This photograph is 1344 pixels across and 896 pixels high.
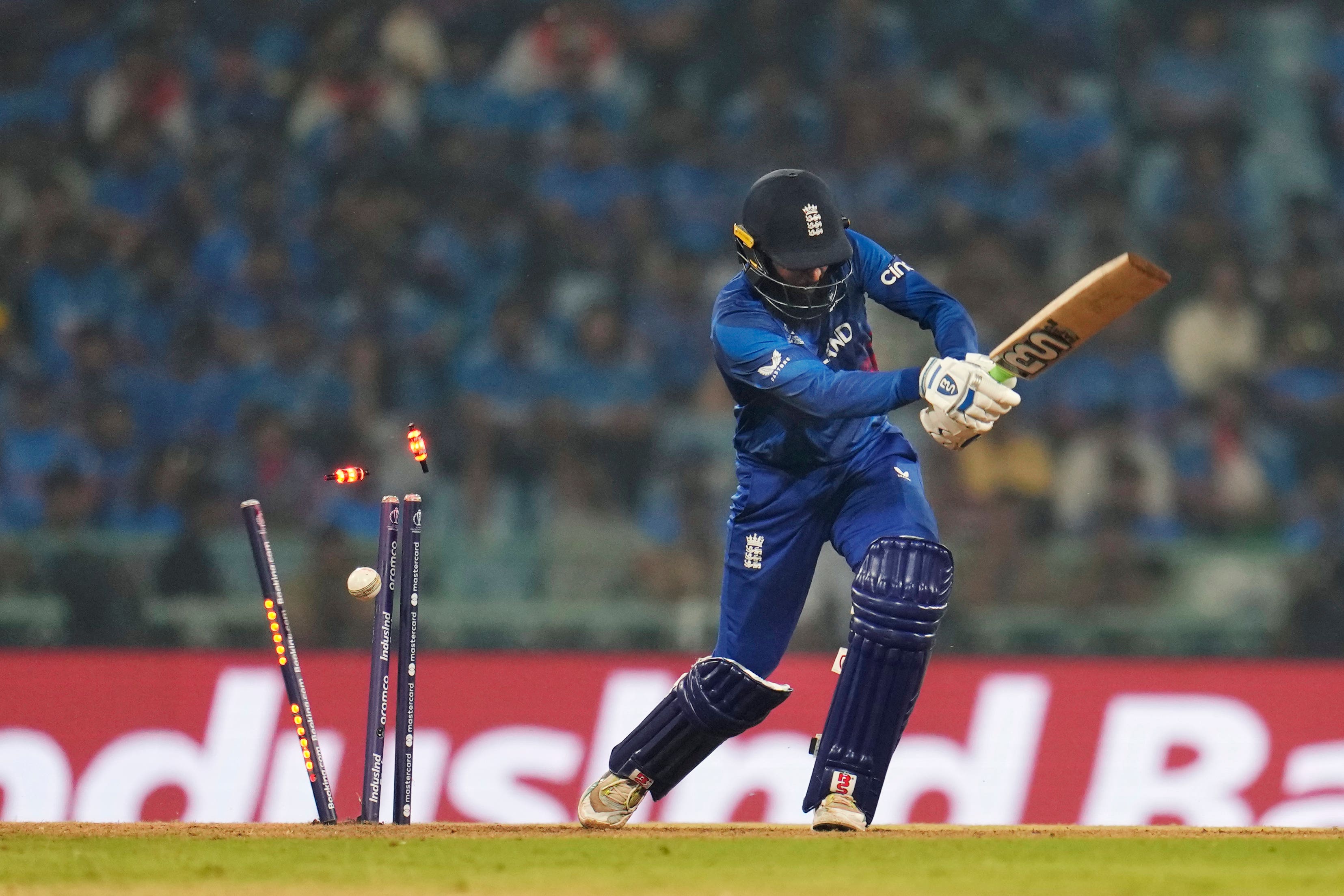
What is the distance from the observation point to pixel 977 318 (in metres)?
9.52

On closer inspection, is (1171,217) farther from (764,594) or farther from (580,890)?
(580,890)

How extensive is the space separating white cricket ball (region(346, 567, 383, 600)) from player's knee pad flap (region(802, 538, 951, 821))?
1322 millimetres

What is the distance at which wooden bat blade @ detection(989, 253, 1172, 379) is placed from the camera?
462cm

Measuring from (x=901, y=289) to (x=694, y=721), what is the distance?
1.35 meters

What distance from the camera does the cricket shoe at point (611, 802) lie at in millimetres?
5379

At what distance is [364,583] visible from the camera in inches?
204

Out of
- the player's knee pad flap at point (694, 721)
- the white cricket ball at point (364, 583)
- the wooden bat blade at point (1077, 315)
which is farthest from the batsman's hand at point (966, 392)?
the white cricket ball at point (364, 583)

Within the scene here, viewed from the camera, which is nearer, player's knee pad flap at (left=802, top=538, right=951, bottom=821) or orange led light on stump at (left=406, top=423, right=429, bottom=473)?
player's knee pad flap at (left=802, top=538, right=951, bottom=821)

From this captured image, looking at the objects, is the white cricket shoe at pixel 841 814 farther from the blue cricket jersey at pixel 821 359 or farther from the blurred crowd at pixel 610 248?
the blurred crowd at pixel 610 248

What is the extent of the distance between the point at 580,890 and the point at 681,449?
534cm

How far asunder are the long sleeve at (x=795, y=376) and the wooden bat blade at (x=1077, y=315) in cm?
31

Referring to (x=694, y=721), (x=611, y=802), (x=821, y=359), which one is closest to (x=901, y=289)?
(x=821, y=359)

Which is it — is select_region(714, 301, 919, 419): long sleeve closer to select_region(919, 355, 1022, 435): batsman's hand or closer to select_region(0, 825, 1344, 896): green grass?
select_region(919, 355, 1022, 435): batsman's hand

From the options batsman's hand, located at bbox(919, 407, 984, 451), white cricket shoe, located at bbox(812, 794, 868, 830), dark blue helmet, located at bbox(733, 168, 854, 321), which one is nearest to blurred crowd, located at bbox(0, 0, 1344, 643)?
dark blue helmet, located at bbox(733, 168, 854, 321)
